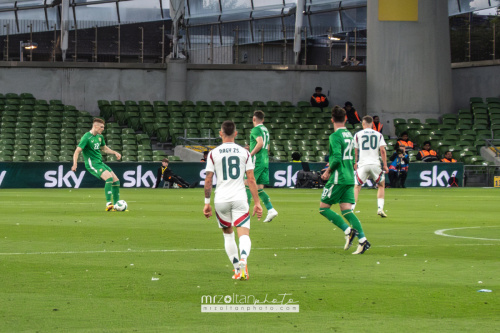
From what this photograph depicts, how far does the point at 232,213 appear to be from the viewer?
9.58 meters

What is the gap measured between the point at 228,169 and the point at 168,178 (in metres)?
23.7

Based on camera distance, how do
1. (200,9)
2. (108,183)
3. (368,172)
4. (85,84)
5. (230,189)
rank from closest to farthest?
(230,189), (368,172), (108,183), (85,84), (200,9)

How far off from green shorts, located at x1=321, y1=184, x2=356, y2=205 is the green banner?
2101cm

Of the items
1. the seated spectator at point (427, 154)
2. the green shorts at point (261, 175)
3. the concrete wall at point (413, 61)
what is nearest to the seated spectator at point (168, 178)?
the seated spectator at point (427, 154)

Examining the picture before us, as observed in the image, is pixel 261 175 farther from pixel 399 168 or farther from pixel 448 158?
pixel 448 158

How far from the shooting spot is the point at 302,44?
47688mm

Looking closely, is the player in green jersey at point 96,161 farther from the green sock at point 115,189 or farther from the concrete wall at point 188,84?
the concrete wall at point 188,84

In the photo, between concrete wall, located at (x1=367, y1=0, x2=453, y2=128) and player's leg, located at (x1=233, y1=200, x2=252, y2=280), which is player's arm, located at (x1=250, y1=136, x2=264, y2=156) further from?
concrete wall, located at (x1=367, y1=0, x2=453, y2=128)

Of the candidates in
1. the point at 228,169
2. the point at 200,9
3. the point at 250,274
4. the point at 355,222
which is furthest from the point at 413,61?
the point at 228,169

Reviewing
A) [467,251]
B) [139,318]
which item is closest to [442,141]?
[467,251]

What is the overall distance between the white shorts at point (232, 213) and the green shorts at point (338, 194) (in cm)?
294

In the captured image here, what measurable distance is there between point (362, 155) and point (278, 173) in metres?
16.2

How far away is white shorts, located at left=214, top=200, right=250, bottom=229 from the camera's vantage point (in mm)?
9516

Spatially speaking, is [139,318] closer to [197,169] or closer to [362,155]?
[362,155]
